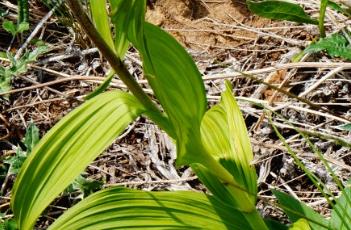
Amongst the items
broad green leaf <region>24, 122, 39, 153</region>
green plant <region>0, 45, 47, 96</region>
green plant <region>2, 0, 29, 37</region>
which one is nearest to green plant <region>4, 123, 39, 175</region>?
broad green leaf <region>24, 122, 39, 153</region>

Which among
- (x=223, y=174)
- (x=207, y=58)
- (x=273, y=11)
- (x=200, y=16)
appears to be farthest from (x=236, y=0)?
(x=223, y=174)

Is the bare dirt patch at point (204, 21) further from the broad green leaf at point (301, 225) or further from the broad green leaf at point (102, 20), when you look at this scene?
the broad green leaf at point (102, 20)

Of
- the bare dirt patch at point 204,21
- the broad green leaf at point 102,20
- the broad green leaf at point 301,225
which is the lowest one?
the broad green leaf at point 301,225

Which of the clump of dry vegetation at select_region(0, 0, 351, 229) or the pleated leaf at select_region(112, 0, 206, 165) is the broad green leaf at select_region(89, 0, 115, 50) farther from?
the clump of dry vegetation at select_region(0, 0, 351, 229)

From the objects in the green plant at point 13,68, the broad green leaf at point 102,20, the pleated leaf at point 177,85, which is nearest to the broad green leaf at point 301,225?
the pleated leaf at point 177,85

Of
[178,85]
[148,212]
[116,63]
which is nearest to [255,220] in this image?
[148,212]

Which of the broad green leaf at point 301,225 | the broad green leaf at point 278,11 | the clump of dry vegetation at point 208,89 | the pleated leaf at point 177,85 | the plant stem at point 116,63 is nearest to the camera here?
the plant stem at point 116,63

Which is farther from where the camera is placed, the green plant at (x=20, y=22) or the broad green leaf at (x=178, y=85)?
the green plant at (x=20, y=22)
